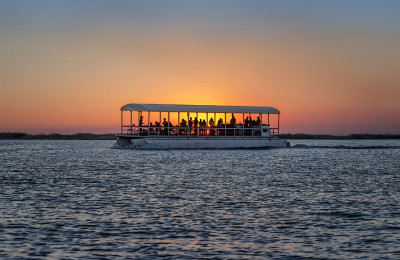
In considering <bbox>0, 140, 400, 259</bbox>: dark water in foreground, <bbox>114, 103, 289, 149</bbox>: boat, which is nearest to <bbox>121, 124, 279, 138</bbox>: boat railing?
<bbox>114, 103, 289, 149</bbox>: boat

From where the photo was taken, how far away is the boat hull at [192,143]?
62.5 m

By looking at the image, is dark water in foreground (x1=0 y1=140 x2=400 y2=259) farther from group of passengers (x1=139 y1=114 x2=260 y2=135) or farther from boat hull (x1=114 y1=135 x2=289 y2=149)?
group of passengers (x1=139 y1=114 x2=260 y2=135)

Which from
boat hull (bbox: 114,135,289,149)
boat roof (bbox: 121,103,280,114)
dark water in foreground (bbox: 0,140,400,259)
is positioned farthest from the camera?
boat hull (bbox: 114,135,289,149)

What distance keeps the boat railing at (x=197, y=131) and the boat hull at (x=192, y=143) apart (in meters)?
0.75

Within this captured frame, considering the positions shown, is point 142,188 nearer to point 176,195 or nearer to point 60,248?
point 176,195

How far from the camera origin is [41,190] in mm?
22344

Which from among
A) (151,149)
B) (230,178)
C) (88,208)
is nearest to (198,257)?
(88,208)

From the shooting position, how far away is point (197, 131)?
214 ft

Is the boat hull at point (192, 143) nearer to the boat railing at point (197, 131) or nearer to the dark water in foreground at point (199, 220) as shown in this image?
the boat railing at point (197, 131)

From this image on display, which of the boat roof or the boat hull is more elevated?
the boat roof

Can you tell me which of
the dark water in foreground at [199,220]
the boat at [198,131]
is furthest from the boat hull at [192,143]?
the dark water in foreground at [199,220]

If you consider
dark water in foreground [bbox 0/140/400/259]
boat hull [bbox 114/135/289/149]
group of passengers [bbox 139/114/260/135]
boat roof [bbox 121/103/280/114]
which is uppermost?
boat roof [bbox 121/103/280/114]

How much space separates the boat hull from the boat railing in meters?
0.75

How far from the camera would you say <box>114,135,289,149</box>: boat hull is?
62531 mm
